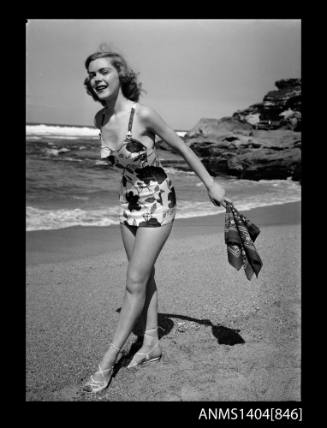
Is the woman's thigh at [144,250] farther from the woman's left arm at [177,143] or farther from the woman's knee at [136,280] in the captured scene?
the woman's left arm at [177,143]

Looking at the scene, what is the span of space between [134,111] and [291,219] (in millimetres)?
5996

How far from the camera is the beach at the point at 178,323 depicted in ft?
8.46

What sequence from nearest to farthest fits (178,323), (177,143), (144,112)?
1. (144,112)
2. (177,143)
3. (178,323)

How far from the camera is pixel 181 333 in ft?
10.7

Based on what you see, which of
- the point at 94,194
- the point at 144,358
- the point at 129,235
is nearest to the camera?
the point at 129,235

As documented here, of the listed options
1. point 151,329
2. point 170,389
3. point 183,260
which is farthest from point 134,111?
point 183,260

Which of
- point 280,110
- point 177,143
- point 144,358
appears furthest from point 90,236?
point 280,110

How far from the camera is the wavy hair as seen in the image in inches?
95.9

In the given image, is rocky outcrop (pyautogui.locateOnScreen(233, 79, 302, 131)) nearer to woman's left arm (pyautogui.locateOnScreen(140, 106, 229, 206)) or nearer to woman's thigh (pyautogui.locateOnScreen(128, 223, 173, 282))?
woman's left arm (pyautogui.locateOnScreen(140, 106, 229, 206))

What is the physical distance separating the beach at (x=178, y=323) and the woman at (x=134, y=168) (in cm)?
33

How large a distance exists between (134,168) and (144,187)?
124 millimetres

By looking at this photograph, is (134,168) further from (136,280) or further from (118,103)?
(136,280)

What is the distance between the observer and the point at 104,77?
242 cm
